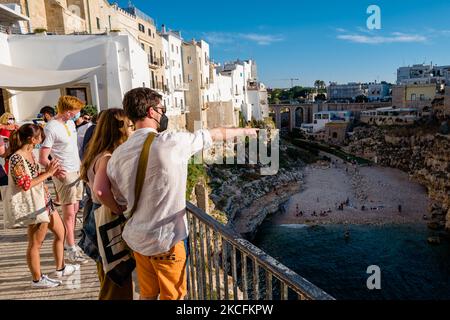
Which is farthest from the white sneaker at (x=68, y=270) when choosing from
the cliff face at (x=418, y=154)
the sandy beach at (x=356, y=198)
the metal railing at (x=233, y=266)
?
the cliff face at (x=418, y=154)

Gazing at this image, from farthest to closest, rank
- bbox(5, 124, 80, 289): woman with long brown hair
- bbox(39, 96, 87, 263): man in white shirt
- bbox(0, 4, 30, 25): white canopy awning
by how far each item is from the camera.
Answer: bbox(0, 4, 30, 25): white canopy awning → bbox(39, 96, 87, 263): man in white shirt → bbox(5, 124, 80, 289): woman with long brown hair

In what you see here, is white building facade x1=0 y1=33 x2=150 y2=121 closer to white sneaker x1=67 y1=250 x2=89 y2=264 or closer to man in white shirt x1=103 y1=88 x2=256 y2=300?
white sneaker x1=67 y1=250 x2=89 y2=264

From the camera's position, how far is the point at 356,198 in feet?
111

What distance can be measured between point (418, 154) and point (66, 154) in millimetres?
50109

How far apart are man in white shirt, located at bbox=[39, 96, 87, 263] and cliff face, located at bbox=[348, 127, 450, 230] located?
29417mm

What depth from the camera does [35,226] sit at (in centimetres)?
369

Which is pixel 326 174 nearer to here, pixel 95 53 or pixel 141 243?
pixel 95 53

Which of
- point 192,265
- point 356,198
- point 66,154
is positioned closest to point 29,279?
point 66,154

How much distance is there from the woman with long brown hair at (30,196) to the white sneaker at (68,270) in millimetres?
168

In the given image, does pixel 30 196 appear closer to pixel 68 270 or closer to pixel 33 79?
pixel 68 270

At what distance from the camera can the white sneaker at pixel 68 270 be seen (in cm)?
409

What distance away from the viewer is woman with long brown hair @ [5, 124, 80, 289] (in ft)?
11.4

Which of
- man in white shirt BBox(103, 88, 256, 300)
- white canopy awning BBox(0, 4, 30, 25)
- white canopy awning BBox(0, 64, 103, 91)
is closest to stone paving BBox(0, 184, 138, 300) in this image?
man in white shirt BBox(103, 88, 256, 300)
